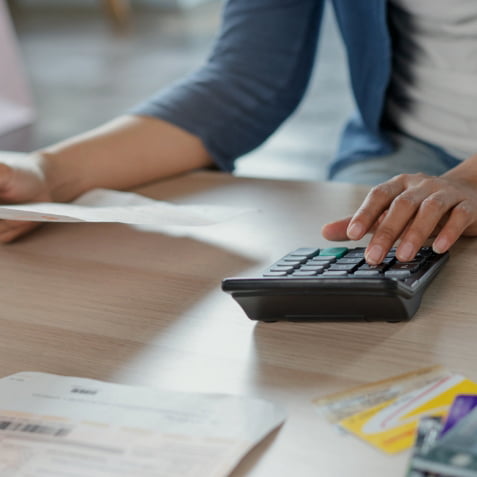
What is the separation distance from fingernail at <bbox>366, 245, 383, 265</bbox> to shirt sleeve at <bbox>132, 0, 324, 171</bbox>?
380mm

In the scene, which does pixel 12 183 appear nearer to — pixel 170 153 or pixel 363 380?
pixel 170 153

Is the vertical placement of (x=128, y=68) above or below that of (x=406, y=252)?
below

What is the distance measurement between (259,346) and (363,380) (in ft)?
0.25

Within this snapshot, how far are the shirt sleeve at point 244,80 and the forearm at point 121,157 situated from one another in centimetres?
2

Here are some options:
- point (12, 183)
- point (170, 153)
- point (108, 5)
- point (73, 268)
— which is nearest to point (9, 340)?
point (73, 268)

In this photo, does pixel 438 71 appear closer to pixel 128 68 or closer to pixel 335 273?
pixel 335 273

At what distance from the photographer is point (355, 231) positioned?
1.91 ft

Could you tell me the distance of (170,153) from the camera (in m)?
0.86

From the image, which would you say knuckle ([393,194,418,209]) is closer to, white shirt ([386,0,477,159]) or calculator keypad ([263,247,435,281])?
calculator keypad ([263,247,435,281])

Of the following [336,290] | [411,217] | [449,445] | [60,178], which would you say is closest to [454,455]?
[449,445]

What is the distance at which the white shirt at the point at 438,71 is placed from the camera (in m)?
0.88

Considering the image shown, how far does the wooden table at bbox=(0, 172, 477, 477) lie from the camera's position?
0.44 meters

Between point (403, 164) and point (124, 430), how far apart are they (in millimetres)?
542

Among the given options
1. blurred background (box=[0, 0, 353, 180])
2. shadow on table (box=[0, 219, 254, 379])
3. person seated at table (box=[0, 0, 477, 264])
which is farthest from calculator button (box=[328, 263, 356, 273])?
blurred background (box=[0, 0, 353, 180])
